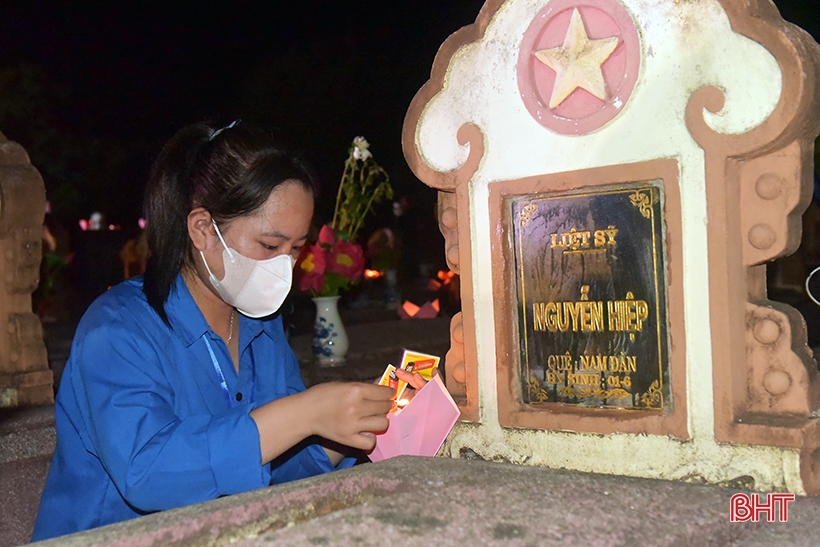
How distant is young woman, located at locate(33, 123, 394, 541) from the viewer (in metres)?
1.82

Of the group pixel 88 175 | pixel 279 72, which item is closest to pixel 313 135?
pixel 279 72

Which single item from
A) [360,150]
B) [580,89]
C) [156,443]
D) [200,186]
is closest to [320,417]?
[156,443]

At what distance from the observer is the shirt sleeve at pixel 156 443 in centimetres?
179

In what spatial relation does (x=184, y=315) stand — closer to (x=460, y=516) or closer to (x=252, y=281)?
(x=252, y=281)

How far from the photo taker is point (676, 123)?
6.32 ft

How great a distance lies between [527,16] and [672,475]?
1.23 metres

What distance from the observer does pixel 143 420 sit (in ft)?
5.96

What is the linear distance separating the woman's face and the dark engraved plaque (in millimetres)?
575

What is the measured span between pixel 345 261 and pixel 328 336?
1.46 feet

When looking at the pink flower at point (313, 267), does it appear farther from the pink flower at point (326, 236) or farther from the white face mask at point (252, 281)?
the white face mask at point (252, 281)

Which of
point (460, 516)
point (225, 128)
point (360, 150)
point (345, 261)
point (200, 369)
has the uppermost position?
point (360, 150)

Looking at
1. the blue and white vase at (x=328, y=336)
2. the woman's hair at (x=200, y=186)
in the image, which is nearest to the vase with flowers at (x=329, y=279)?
the blue and white vase at (x=328, y=336)

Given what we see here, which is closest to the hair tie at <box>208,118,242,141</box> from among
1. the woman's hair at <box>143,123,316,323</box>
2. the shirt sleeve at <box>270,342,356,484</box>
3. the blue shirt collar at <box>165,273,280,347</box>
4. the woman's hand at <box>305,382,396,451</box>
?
the woman's hair at <box>143,123,316,323</box>

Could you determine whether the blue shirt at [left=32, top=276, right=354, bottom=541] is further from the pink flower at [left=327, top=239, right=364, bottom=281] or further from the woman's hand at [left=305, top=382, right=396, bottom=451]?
the pink flower at [left=327, top=239, right=364, bottom=281]
